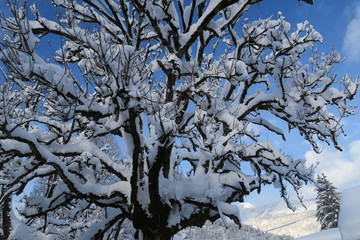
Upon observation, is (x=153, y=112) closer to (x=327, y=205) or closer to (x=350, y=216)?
(x=350, y=216)

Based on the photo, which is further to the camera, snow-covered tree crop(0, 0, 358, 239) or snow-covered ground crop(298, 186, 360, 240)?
snow-covered tree crop(0, 0, 358, 239)

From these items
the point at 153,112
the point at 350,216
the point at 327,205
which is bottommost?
the point at 350,216

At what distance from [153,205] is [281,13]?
607 cm

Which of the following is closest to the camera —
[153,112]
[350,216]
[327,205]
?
[350,216]

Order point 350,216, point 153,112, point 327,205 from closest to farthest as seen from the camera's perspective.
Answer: point 350,216
point 153,112
point 327,205

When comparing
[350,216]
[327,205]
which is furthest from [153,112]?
[327,205]

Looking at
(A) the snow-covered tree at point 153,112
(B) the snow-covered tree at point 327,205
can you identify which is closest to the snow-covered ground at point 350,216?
(A) the snow-covered tree at point 153,112

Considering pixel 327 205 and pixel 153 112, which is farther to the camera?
pixel 327 205

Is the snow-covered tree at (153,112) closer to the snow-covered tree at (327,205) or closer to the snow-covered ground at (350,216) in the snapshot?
the snow-covered ground at (350,216)

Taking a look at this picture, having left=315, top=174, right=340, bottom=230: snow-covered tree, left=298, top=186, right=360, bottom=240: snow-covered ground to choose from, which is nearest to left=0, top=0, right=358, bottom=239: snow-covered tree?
left=298, top=186, right=360, bottom=240: snow-covered ground

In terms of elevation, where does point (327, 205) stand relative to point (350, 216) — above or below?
above

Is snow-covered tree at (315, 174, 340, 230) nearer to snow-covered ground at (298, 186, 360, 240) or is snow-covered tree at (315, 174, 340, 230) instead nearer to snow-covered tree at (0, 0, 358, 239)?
snow-covered tree at (0, 0, 358, 239)

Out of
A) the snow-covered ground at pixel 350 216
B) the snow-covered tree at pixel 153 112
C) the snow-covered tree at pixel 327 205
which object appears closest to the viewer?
the snow-covered ground at pixel 350 216

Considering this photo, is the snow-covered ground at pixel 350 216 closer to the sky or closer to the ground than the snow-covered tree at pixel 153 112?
closer to the ground
